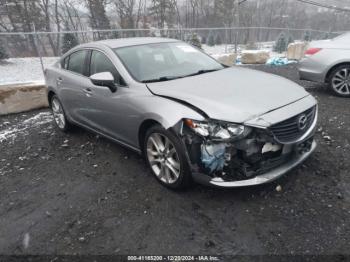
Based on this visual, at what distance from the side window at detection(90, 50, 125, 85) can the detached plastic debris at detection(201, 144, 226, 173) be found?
1.42m

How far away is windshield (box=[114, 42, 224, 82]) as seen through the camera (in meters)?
3.53

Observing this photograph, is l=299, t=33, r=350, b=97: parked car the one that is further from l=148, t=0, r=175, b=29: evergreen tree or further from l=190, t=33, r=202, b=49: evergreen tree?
l=148, t=0, r=175, b=29: evergreen tree

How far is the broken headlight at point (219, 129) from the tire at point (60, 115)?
306cm

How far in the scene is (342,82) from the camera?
612 cm

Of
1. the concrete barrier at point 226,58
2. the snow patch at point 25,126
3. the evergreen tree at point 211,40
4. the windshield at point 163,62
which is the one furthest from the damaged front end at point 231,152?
the evergreen tree at point 211,40

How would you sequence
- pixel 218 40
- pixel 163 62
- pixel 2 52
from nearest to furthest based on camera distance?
pixel 163 62 < pixel 2 52 < pixel 218 40

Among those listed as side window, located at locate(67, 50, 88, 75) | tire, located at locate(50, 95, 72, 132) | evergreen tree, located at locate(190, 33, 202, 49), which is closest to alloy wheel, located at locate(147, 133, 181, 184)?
Result: side window, located at locate(67, 50, 88, 75)

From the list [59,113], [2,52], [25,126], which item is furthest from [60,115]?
[2,52]

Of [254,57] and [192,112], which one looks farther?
[254,57]

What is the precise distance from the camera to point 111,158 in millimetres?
4098

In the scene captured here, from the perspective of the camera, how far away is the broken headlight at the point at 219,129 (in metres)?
2.58

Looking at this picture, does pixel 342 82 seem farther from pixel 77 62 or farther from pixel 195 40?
pixel 195 40

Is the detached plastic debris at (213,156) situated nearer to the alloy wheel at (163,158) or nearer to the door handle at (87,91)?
the alloy wheel at (163,158)

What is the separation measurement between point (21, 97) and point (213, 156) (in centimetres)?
563
